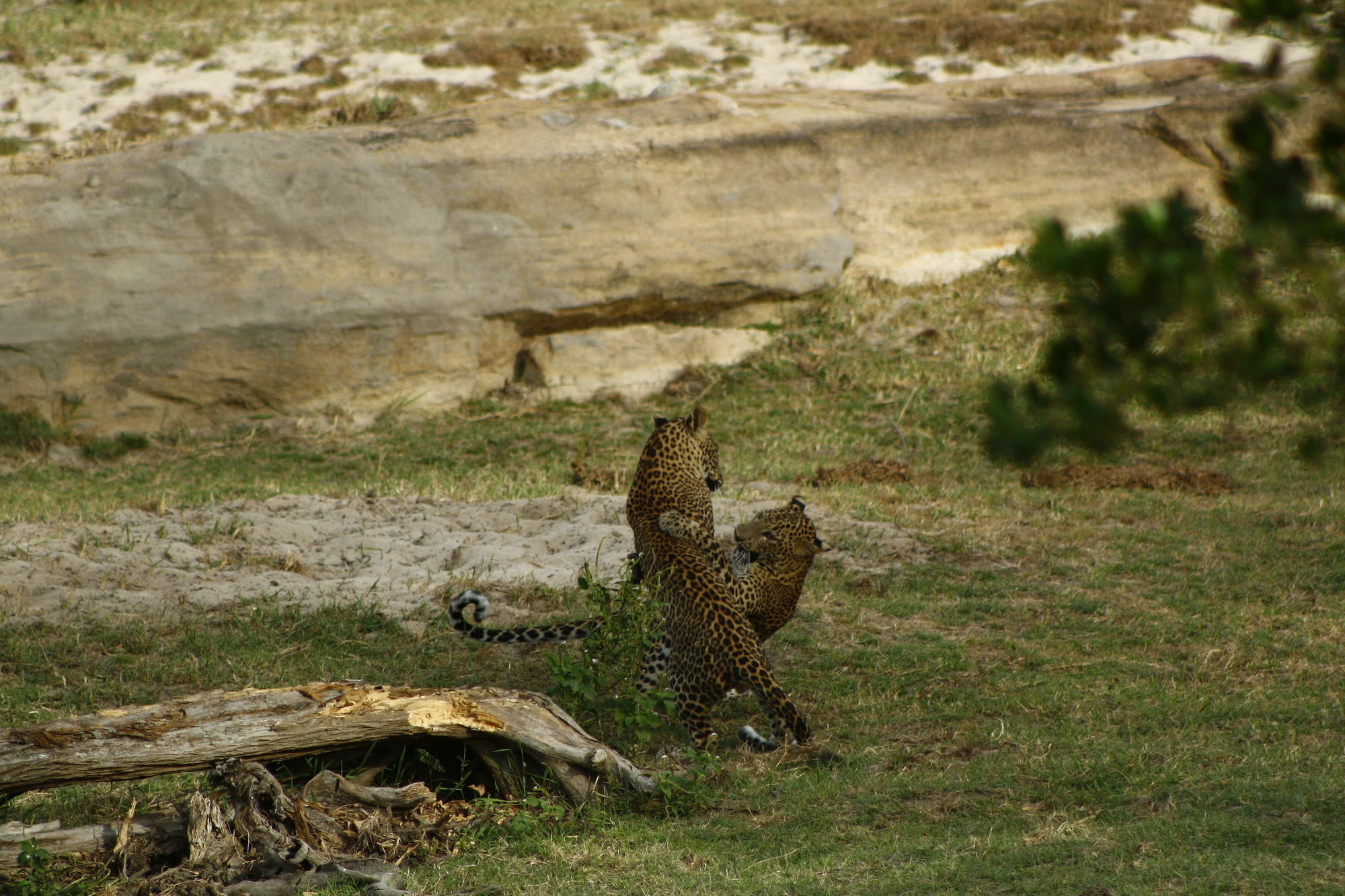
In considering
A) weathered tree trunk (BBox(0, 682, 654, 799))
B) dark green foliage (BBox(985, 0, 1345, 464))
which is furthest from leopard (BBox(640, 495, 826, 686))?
dark green foliage (BBox(985, 0, 1345, 464))

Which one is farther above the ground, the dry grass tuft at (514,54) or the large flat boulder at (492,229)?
the dry grass tuft at (514,54)

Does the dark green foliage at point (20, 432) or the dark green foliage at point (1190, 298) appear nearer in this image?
the dark green foliage at point (1190, 298)

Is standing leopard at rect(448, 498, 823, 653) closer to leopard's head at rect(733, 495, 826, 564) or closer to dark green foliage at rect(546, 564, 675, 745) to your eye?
leopard's head at rect(733, 495, 826, 564)

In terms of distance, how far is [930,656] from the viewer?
8.31m

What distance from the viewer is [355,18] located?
1006 inches

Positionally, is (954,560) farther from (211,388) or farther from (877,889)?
(211,388)

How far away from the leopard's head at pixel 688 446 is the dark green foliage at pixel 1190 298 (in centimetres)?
629

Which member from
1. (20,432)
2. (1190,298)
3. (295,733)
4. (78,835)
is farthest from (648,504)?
(20,432)

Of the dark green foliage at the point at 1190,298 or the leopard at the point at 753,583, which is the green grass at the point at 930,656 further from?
the dark green foliage at the point at 1190,298

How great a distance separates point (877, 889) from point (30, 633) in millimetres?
5823

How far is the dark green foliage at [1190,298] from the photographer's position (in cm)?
220

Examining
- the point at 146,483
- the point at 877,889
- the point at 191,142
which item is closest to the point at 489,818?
the point at 877,889

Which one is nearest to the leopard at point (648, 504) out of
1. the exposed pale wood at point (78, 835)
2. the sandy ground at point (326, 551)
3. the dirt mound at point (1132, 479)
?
the sandy ground at point (326, 551)

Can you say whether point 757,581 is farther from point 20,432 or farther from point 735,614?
point 20,432
